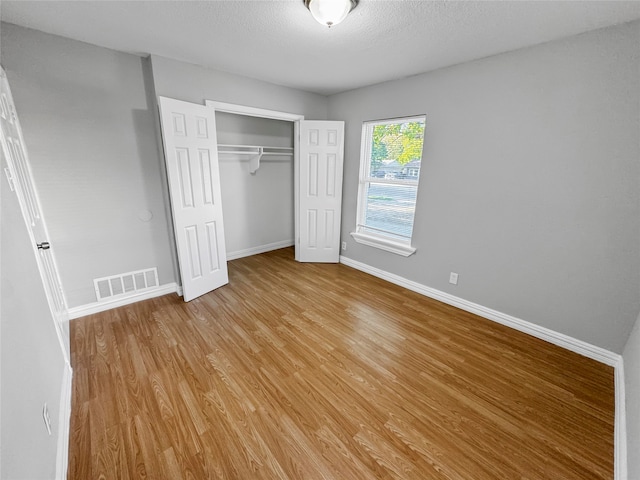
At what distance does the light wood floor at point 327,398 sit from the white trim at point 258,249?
149 centimetres

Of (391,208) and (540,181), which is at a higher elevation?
(540,181)

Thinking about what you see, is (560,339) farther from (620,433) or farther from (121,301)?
(121,301)

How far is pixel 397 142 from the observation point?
10.2ft

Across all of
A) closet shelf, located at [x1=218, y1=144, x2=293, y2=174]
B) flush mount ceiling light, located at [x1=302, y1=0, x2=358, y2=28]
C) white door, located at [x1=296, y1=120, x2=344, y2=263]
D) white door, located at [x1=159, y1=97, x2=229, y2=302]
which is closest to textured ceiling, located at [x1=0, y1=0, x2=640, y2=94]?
flush mount ceiling light, located at [x1=302, y1=0, x2=358, y2=28]

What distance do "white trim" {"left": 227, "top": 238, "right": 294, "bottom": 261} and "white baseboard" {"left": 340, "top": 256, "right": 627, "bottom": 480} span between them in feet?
5.76

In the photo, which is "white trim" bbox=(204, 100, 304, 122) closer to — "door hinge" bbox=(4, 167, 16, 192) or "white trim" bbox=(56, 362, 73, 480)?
"door hinge" bbox=(4, 167, 16, 192)

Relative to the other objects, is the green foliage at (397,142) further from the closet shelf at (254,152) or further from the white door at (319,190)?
the closet shelf at (254,152)

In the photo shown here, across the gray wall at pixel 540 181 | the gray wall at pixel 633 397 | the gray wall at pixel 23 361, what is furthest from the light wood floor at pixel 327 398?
the gray wall at pixel 540 181

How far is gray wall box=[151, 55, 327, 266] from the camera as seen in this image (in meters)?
2.58

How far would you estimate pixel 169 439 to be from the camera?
55.6 inches

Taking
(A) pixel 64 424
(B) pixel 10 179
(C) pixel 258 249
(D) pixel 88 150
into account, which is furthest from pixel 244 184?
(A) pixel 64 424

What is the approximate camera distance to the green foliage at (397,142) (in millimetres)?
2910

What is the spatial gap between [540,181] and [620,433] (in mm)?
1705

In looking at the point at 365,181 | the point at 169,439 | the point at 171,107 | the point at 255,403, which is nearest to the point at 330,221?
the point at 365,181
